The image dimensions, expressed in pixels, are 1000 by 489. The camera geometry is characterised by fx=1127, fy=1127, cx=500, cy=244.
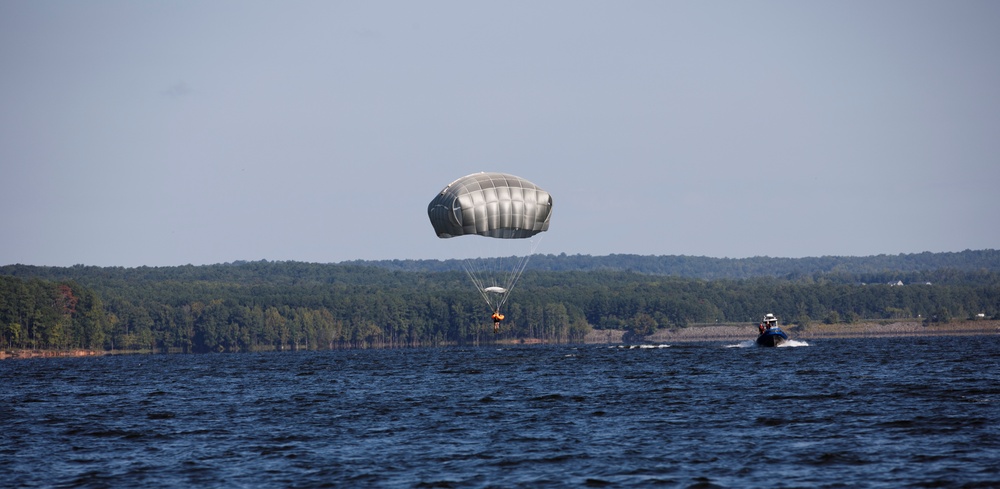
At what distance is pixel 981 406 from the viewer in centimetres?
4297

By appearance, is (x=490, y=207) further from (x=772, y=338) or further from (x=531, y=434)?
(x=772, y=338)

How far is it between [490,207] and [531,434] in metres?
31.3

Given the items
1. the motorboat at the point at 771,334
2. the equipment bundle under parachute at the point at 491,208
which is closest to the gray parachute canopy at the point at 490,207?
the equipment bundle under parachute at the point at 491,208

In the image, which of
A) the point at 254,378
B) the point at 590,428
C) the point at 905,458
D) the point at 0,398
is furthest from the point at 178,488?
the point at 254,378

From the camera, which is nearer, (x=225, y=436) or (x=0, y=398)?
(x=225, y=436)

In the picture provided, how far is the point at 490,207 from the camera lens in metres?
68.2

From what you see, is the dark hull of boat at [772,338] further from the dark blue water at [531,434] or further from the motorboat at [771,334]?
the dark blue water at [531,434]

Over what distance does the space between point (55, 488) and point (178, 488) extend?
3.39m

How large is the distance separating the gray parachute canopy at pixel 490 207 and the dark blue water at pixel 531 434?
9.76m

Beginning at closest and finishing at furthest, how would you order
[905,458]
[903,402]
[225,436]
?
[905,458] < [225,436] < [903,402]

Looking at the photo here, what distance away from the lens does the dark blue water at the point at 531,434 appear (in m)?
30.0

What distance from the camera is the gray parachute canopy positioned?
67938 mm

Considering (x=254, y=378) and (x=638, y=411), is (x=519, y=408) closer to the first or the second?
(x=638, y=411)

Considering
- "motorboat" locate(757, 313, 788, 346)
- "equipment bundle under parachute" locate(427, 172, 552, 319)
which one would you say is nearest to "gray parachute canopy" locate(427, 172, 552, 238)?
"equipment bundle under parachute" locate(427, 172, 552, 319)
